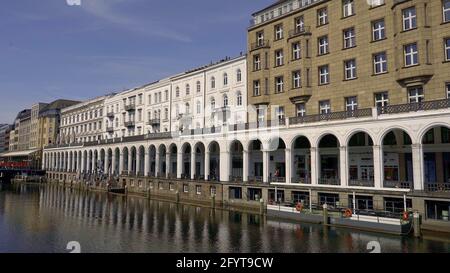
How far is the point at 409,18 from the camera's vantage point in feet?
111

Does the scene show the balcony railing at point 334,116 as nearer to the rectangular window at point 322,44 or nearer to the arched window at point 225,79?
the rectangular window at point 322,44

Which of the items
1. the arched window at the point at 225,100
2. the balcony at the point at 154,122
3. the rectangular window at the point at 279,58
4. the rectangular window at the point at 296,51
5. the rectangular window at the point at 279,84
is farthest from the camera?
the balcony at the point at 154,122

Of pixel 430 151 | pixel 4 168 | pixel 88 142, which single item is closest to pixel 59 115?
pixel 4 168

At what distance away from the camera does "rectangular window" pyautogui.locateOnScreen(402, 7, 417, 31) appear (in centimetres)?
3331

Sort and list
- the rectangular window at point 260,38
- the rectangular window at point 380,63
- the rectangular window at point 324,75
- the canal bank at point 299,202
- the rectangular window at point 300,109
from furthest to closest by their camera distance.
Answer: the rectangular window at point 260,38 → the rectangular window at point 300,109 → the rectangular window at point 324,75 → the rectangular window at point 380,63 → the canal bank at point 299,202

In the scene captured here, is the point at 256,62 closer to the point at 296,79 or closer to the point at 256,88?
the point at 256,88

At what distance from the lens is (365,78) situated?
123ft

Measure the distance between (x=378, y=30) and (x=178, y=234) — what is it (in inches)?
1096

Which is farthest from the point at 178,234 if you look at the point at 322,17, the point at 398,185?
the point at 322,17

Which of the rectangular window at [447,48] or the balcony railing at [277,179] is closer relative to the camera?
the rectangular window at [447,48]

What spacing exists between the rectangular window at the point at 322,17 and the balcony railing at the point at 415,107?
1399cm

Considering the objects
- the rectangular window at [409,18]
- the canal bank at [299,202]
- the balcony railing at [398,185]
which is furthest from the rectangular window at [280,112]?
the rectangular window at [409,18]

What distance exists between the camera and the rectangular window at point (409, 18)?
3331 centimetres
